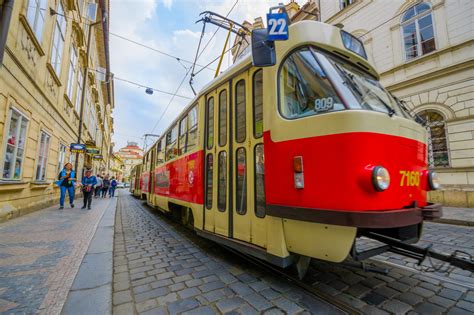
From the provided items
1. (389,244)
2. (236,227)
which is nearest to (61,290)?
(236,227)

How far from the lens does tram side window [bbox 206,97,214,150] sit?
3.93 m

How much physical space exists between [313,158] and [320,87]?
722 mm

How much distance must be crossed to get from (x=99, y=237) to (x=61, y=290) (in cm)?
254

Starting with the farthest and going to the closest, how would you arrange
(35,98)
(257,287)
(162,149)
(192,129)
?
(162,149) < (35,98) < (192,129) < (257,287)

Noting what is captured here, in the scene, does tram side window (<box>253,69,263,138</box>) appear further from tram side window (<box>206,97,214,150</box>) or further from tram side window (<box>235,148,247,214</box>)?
tram side window (<box>206,97,214,150</box>)

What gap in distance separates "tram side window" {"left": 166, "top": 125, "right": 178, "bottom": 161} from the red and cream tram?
98.7 inches

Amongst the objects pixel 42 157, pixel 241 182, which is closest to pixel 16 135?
pixel 42 157

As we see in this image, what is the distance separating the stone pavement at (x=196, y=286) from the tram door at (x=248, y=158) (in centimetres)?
49

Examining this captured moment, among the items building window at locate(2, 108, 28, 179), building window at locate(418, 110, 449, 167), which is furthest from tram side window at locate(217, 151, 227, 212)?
building window at locate(418, 110, 449, 167)

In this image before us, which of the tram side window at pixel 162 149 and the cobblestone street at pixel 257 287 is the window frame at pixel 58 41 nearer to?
the tram side window at pixel 162 149

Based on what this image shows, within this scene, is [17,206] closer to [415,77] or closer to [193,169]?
[193,169]

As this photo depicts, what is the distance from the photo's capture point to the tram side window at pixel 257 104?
3.01 metres

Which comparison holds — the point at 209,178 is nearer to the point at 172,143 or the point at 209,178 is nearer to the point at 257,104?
the point at 257,104

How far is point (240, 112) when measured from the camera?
11.1 feet
